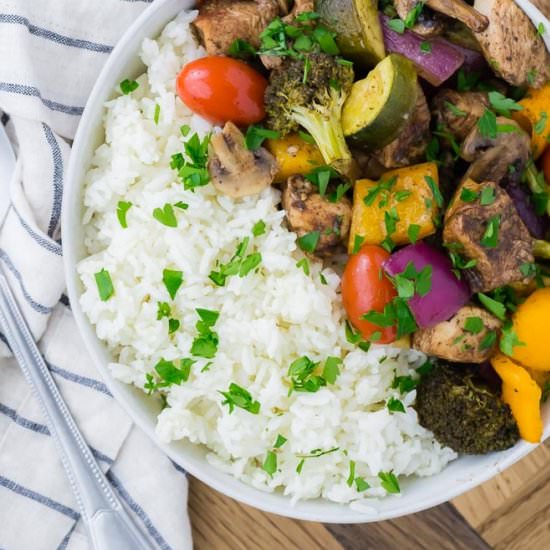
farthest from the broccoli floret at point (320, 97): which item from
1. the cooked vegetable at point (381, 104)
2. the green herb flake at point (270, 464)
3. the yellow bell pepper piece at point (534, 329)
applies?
the green herb flake at point (270, 464)

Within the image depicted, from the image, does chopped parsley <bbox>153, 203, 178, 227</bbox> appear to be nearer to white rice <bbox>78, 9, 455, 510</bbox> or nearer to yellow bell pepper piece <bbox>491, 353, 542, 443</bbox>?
white rice <bbox>78, 9, 455, 510</bbox>

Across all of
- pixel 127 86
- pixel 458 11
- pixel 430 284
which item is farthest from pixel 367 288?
pixel 127 86

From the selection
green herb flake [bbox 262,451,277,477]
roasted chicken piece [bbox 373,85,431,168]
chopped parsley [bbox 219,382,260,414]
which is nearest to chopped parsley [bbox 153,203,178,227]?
chopped parsley [bbox 219,382,260,414]

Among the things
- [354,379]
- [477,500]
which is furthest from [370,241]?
[477,500]

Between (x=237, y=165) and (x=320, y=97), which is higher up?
(x=320, y=97)

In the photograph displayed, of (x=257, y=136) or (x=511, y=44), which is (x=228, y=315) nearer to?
(x=257, y=136)

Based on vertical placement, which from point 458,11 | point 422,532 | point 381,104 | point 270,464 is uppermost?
point 458,11

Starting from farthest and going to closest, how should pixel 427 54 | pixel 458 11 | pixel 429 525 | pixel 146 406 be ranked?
pixel 429 525, pixel 146 406, pixel 427 54, pixel 458 11
